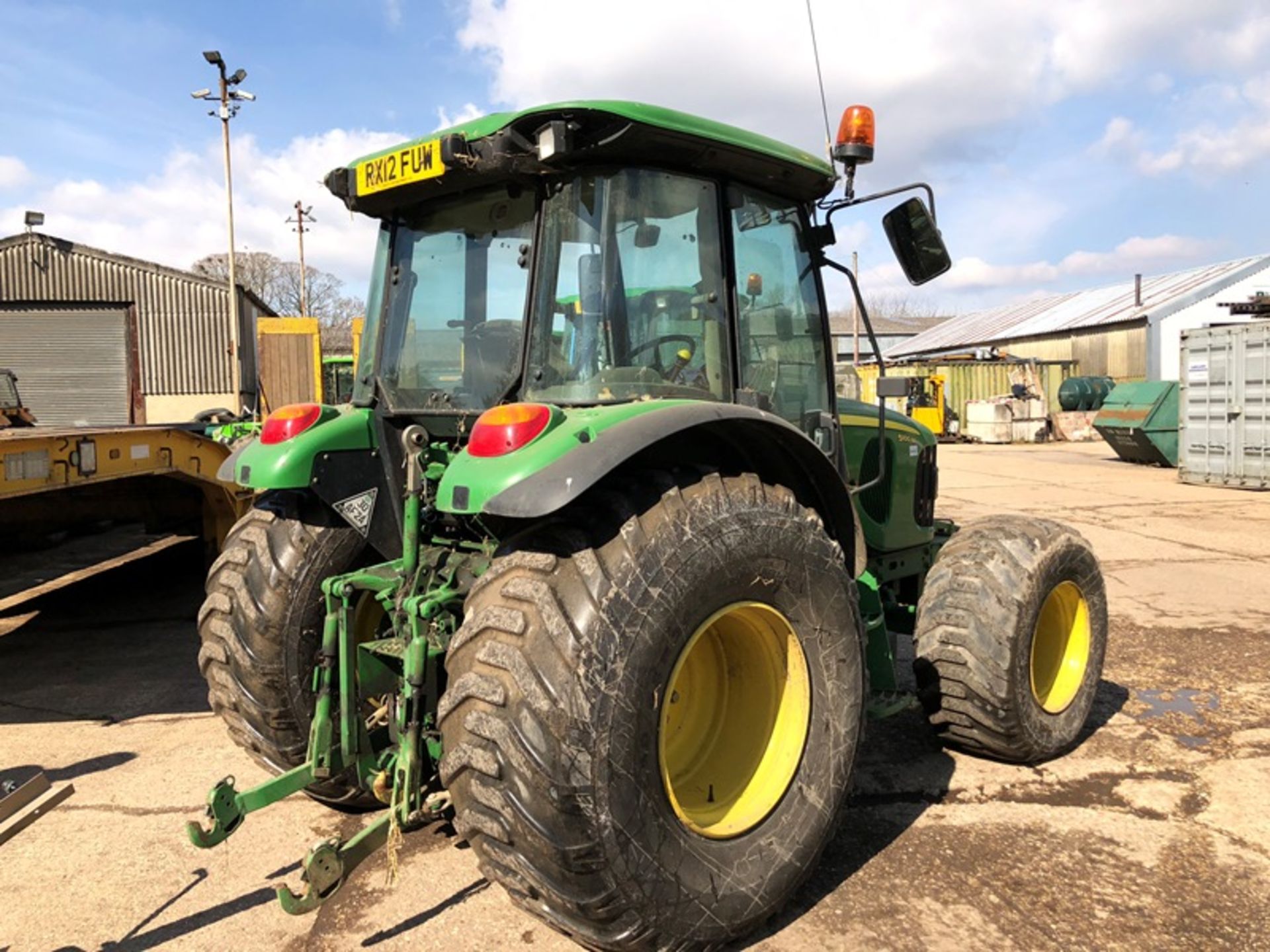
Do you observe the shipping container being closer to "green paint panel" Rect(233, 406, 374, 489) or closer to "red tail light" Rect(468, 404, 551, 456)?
"green paint panel" Rect(233, 406, 374, 489)

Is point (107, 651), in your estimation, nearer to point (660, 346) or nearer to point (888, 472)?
point (660, 346)

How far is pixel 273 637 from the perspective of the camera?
10.5 feet

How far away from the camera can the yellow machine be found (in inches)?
1015

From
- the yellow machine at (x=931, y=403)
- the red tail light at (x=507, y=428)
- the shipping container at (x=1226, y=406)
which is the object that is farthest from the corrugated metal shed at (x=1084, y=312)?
the red tail light at (x=507, y=428)

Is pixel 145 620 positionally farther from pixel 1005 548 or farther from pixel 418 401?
pixel 1005 548

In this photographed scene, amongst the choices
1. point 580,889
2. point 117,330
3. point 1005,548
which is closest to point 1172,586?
point 1005,548

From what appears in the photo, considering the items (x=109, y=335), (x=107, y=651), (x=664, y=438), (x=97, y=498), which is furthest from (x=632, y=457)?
(x=109, y=335)

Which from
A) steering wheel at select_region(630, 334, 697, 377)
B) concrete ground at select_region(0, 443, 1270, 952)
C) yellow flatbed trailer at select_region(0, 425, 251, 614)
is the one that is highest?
steering wheel at select_region(630, 334, 697, 377)

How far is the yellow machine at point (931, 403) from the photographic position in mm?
25781

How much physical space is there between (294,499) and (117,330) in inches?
768

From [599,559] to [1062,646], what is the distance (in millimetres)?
2928

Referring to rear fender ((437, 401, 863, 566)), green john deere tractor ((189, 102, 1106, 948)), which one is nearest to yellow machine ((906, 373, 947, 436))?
green john deere tractor ((189, 102, 1106, 948))

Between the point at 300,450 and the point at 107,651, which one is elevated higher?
the point at 300,450

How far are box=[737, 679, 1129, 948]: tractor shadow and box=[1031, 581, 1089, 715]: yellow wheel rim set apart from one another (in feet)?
0.96
